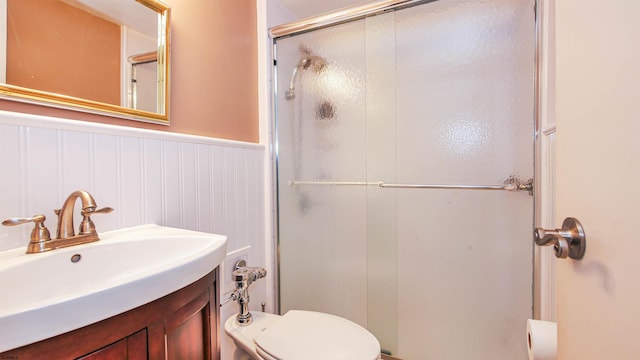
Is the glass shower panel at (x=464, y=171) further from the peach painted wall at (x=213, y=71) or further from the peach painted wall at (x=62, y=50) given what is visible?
the peach painted wall at (x=62, y=50)

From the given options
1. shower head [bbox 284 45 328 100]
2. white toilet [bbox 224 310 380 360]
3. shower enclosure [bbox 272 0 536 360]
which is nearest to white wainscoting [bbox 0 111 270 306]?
white toilet [bbox 224 310 380 360]

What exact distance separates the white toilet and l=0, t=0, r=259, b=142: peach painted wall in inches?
35.2

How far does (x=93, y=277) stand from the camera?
69cm

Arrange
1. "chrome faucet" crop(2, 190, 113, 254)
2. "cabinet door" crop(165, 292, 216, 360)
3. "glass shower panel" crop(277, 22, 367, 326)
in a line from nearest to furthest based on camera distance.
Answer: "cabinet door" crop(165, 292, 216, 360) → "chrome faucet" crop(2, 190, 113, 254) → "glass shower panel" crop(277, 22, 367, 326)

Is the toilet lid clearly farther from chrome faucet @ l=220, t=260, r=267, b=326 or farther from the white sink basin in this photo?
the white sink basin

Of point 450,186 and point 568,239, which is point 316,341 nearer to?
point 568,239

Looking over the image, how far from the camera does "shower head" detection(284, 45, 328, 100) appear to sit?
1.63 metres

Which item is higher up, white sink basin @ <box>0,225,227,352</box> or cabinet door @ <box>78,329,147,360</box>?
white sink basin @ <box>0,225,227,352</box>

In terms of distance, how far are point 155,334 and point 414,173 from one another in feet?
4.44

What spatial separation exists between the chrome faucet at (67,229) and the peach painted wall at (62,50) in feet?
1.13

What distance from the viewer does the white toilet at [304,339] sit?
0.94 m

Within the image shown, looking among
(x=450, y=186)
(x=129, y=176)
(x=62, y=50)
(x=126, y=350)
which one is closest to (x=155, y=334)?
(x=126, y=350)

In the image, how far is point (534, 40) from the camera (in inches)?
47.1

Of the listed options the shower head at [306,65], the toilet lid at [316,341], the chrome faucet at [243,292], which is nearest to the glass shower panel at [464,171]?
the shower head at [306,65]
